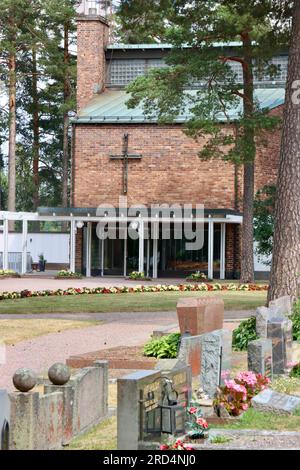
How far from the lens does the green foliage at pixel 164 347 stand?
16.3m

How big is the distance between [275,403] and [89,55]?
→ 132 feet

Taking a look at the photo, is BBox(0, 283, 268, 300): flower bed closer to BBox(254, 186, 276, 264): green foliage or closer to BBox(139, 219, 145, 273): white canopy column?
BBox(254, 186, 276, 264): green foliage

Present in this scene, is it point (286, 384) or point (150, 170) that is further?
point (150, 170)

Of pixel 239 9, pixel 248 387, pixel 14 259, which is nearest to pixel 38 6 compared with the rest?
pixel 14 259

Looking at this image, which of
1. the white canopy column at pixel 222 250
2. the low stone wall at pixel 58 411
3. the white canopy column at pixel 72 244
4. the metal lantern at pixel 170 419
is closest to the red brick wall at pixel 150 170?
the white canopy column at pixel 222 250

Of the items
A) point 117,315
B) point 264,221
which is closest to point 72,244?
point 264,221

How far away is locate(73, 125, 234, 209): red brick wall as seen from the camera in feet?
150

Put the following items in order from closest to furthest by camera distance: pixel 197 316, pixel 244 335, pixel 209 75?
pixel 197 316 → pixel 244 335 → pixel 209 75

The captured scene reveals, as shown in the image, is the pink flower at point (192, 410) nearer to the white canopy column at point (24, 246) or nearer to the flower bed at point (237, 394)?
the flower bed at point (237, 394)

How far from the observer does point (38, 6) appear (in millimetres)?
58375

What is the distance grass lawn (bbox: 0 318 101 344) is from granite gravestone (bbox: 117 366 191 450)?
9.52 metres

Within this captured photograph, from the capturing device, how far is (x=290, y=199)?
19188mm

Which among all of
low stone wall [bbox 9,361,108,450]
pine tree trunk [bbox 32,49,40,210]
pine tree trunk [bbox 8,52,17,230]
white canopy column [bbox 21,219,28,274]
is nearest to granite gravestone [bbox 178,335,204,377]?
low stone wall [bbox 9,361,108,450]

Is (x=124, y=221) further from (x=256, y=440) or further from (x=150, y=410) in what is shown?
(x=150, y=410)
